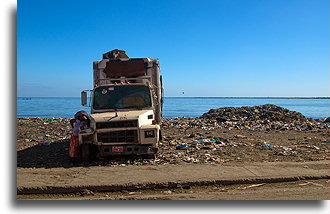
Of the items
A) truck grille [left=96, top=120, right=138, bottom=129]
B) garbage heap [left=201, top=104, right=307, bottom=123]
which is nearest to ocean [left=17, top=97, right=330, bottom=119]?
truck grille [left=96, top=120, right=138, bottom=129]

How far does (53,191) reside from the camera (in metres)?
5.11

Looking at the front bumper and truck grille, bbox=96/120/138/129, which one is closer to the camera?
truck grille, bbox=96/120/138/129

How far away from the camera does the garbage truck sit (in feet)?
22.5

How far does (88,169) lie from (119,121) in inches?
50.9

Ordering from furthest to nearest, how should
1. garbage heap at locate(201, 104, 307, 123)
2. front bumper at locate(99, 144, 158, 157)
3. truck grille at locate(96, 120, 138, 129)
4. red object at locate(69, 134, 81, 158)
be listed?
1. garbage heap at locate(201, 104, 307, 123)
2. red object at locate(69, 134, 81, 158)
3. front bumper at locate(99, 144, 158, 157)
4. truck grille at locate(96, 120, 138, 129)

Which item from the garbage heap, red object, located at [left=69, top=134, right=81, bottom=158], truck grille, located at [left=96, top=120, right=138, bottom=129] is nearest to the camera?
truck grille, located at [left=96, top=120, right=138, bottom=129]

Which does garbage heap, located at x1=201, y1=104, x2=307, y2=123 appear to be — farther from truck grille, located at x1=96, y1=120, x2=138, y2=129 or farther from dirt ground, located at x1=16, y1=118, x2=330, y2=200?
truck grille, located at x1=96, y1=120, x2=138, y2=129

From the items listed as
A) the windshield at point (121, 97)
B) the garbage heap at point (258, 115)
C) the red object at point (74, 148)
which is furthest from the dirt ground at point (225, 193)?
the garbage heap at point (258, 115)

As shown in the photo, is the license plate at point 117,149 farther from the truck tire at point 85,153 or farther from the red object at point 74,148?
the red object at point 74,148

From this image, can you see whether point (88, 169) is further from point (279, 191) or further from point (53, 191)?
point (279, 191)

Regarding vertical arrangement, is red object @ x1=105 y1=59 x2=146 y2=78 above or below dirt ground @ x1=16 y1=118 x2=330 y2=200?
above

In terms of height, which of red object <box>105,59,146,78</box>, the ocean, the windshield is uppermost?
red object <box>105,59,146,78</box>

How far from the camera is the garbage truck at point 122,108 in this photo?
22.5 ft
